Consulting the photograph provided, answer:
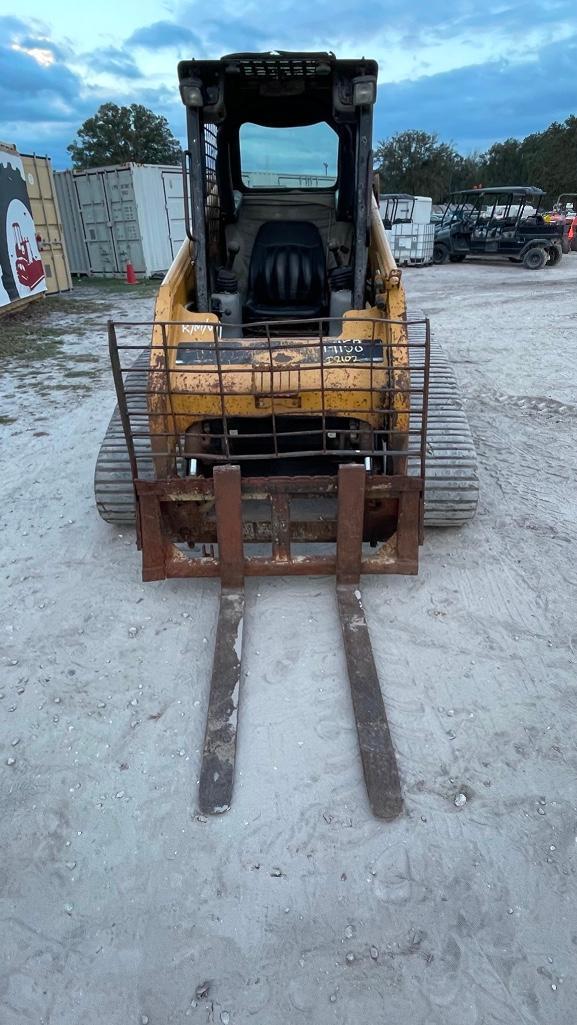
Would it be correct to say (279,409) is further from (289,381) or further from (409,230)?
(409,230)

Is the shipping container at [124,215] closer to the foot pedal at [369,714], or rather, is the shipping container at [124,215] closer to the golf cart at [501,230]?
the golf cart at [501,230]

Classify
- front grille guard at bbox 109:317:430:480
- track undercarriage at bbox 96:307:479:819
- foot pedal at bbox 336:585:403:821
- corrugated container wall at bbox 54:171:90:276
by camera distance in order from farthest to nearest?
1. corrugated container wall at bbox 54:171:90:276
2. front grille guard at bbox 109:317:430:480
3. track undercarriage at bbox 96:307:479:819
4. foot pedal at bbox 336:585:403:821

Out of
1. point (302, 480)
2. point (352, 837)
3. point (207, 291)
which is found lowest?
point (352, 837)

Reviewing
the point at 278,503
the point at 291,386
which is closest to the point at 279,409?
the point at 291,386

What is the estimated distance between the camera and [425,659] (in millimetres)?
3180

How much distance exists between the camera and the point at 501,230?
19438mm

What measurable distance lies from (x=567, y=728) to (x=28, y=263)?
13.6 meters

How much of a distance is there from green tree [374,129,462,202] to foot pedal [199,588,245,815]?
47.5 m

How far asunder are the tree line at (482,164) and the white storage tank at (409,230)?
22568mm

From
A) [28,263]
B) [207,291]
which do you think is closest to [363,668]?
[207,291]

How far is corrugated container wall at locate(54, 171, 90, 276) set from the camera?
1702 centimetres

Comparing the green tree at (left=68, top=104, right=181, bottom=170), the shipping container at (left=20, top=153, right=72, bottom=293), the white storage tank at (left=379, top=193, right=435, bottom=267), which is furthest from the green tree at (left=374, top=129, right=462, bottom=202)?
the shipping container at (left=20, top=153, right=72, bottom=293)

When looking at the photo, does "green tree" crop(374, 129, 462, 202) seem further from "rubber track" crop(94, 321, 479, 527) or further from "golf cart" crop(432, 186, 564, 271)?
"rubber track" crop(94, 321, 479, 527)

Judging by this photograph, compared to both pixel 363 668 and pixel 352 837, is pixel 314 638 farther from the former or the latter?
pixel 352 837
